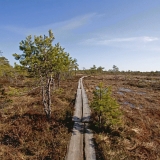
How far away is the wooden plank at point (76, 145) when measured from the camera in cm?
920

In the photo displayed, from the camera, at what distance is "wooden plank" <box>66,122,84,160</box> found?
9.20 metres

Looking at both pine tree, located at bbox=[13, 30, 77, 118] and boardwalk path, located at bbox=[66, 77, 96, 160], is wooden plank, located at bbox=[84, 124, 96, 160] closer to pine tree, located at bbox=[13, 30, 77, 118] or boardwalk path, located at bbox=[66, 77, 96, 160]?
boardwalk path, located at bbox=[66, 77, 96, 160]

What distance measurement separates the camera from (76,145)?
10461 millimetres

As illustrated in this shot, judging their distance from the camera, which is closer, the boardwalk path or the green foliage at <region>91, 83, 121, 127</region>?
the boardwalk path

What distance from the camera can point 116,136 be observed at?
1208cm

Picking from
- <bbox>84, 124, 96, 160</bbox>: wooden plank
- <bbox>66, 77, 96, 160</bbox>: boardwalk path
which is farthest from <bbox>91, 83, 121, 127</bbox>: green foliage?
<bbox>66, 77, 96, 160</bbox>: boardwalk path

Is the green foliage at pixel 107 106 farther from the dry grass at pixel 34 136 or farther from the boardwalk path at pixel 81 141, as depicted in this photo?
the dry grass at pixel 34 136

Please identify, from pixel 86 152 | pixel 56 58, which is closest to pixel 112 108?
pixel 86 152

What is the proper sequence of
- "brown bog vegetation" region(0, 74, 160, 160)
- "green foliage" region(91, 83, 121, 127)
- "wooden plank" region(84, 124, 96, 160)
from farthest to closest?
1. "green foliage" region(91, 83, 121, 127)
2. "brown bog vegetation" region(0, 74, 160, 160)
3. "wooden plank" region(84, 124, 96, 160)

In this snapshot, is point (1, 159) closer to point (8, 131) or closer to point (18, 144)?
point (18, 144)

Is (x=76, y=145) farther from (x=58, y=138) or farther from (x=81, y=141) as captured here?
(x=58, y=138)

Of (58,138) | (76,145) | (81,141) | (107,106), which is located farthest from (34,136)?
(107,106)

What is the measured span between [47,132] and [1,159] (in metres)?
3.97

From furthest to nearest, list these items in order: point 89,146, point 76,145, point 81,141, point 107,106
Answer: point 107,106 → point 81,141 → point 76,145 → point 89,146
